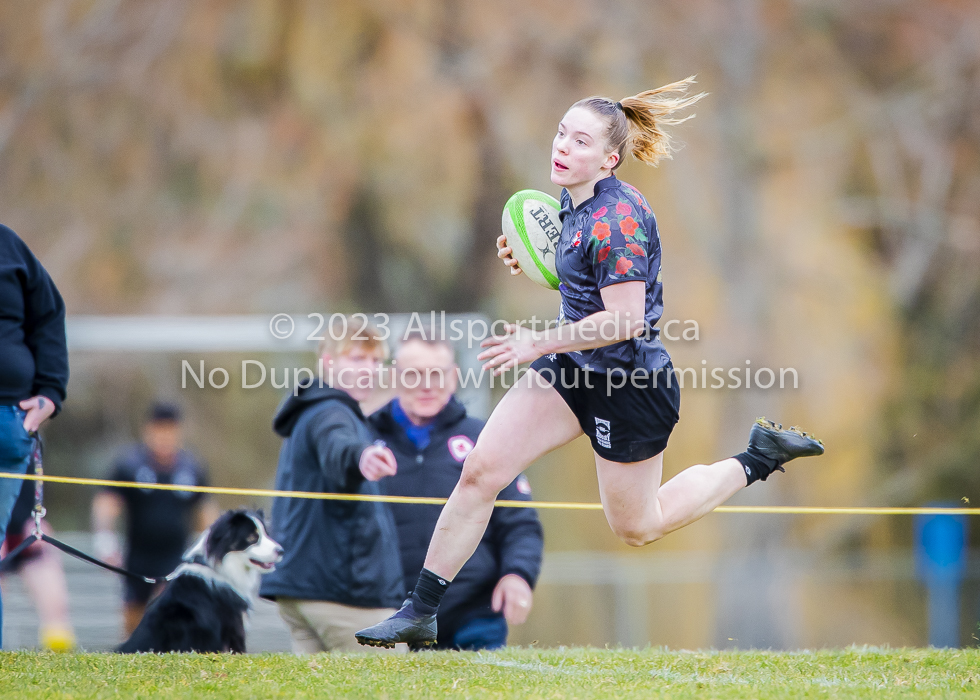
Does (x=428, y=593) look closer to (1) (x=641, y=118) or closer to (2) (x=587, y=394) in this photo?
(2) (x=587, y=394)

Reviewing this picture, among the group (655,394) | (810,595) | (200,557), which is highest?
(655,394)

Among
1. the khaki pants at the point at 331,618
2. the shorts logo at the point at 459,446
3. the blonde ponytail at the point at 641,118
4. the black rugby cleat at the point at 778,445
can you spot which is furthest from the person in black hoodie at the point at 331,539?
the blonde ponytail at the point at 641,118

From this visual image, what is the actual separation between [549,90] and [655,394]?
1104 centimetres

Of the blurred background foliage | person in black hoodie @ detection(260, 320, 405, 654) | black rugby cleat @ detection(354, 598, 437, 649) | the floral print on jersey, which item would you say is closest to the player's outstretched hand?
person in black hoodie @ detection(260, 320, 405, 654)

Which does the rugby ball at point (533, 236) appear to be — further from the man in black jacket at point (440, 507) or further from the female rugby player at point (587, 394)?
the man in black jacket at point (440, 507)

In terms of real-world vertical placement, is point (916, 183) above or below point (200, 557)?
above

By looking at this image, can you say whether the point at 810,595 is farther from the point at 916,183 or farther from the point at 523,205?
the point at 523,205

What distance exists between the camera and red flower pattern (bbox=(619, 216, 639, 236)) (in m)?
4.07

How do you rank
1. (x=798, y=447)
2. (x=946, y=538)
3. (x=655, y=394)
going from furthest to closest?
(x=946, y=538)
(x=798, y=447)
(x=655, y=394)

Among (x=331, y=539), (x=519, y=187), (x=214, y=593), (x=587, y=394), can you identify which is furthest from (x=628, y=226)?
(x=519, y=187)

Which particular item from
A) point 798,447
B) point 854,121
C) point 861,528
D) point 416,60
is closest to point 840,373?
point 861,528

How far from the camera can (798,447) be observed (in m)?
4.89

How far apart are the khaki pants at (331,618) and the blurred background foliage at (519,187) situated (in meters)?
9.45

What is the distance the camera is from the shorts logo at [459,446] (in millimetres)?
5488
